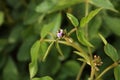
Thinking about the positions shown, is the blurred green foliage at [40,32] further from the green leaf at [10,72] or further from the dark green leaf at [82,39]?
the dark green leaf at [82,39]

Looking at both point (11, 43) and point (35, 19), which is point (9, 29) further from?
point (35, 19)

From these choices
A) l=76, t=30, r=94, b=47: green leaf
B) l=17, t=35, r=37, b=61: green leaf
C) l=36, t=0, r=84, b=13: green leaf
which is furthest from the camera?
l=17, t=35, r=37, b=61: green leaf

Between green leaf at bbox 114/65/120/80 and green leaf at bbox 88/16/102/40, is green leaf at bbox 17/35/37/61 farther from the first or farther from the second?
green leaf at bbox 114/65/120/80

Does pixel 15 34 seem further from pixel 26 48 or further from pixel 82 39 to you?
pixel 82 39

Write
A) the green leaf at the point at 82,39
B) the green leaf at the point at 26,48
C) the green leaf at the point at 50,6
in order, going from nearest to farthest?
the green leaf at the point at 82,39 → the green leaf at the point at 50,6 → the green leaf at the point at 26,48

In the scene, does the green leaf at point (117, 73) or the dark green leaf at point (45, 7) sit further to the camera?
the dark green leaf at point (45, 7)

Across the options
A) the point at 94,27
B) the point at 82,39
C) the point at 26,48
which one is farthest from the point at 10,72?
the point at 82,39

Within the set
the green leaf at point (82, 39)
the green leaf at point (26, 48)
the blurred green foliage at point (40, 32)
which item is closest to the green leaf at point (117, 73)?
the green leaf at point (82, 39)

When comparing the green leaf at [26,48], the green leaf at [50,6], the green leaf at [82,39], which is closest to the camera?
the green leaf at [82,39]

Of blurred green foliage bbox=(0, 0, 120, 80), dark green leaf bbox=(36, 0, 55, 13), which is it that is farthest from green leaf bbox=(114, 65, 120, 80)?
dark green leaf bbox=(36, 0, 55, 13)
